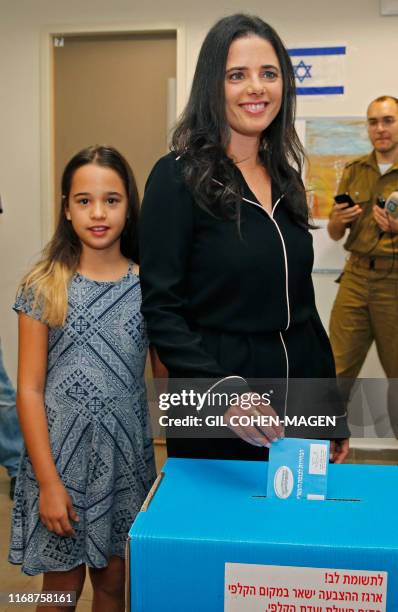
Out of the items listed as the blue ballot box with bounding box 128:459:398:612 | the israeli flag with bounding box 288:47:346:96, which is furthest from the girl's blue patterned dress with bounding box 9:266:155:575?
the israeli flag with bounding box 288:47:346:96

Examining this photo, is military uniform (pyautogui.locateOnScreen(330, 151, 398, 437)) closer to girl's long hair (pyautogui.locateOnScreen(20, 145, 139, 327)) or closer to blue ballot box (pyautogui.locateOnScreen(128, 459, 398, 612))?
girl's long hair (pyautogui.locateOnScreen(20, 145, 139, 327))

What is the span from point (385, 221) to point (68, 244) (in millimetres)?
2147

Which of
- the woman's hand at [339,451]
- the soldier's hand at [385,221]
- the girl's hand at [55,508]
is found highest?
the soldier's hand at [385,221]

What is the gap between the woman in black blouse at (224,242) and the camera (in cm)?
109

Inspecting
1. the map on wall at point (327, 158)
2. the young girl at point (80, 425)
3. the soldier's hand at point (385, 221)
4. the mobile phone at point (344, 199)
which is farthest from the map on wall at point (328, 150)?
the young girl at point (80, 425)

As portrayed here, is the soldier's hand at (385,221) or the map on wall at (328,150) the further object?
the map on wall at (328,150)

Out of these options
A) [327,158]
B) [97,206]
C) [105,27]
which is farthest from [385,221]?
[97,206]

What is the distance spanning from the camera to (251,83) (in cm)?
113

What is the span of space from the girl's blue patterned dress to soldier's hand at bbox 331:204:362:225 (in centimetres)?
221

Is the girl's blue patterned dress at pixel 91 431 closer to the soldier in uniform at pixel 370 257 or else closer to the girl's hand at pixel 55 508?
the girl's hand at pixel 55 508

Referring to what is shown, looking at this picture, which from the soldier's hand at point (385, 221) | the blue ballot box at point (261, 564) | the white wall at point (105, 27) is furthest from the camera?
the white wall at point (105, 27)

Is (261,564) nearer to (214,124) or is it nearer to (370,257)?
(214,124)

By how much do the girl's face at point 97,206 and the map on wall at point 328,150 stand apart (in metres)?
2.26

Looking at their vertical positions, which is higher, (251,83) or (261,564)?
(251,83)
